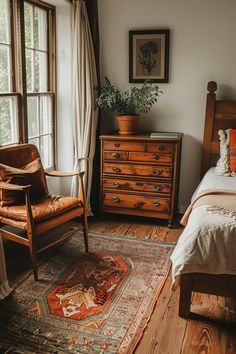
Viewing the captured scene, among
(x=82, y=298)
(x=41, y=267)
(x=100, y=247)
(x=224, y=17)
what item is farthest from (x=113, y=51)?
(x=82, y=298)

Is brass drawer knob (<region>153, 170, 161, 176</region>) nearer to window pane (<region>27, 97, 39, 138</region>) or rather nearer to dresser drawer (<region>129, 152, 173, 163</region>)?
dresser drawer (<region>129, 152, 173, 163</region>)

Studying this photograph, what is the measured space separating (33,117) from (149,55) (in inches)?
54.5

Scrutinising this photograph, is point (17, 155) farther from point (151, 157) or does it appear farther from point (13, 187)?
point (151, 157)

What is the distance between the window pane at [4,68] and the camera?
2.99 metres

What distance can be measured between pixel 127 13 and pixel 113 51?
1.33ft

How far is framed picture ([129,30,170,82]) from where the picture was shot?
3.74m

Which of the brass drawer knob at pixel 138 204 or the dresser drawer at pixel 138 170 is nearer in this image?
the dresser drawer at pixel 138 170

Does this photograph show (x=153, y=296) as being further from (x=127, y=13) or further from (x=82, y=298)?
(x=127, y=13)

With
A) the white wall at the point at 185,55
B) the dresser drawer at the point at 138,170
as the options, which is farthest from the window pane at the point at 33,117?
the white wall at the point at 185,55

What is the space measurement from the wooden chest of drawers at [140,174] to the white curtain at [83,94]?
0.18 m

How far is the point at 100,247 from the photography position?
3.21 metres

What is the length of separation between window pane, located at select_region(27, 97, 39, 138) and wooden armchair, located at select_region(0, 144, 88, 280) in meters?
0.41

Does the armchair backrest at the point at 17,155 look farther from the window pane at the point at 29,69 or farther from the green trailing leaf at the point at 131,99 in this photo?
the green trailing leaf at the point at 131,99

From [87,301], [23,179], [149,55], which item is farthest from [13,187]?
[149,55]
